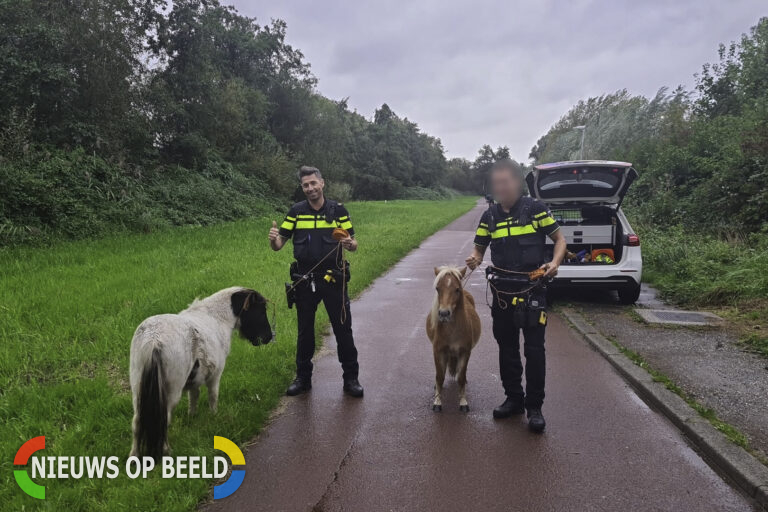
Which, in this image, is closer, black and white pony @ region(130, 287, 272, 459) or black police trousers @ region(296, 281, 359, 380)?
black and white pony @ region(130, 287, 272, 459)

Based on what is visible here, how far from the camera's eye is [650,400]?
14.9 feet

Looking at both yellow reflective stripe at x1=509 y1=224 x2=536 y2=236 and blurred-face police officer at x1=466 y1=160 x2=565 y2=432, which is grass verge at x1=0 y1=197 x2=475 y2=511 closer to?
blurred-face police officer at x1=466 y1=160 x2=565 y2=432

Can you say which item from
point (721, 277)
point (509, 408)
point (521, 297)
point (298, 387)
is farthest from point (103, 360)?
point (721, 277)

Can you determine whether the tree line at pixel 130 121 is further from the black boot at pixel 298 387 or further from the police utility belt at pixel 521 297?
the police utility belt at pixel 521 297

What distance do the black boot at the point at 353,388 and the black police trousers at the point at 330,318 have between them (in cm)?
4

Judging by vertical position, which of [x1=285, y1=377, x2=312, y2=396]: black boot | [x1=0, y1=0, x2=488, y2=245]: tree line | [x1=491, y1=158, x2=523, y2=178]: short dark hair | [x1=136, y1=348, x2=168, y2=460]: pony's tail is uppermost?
[x1=0, y1=0, x2=488, y2=245]: tree line

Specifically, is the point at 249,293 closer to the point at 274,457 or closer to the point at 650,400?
the point at 274,457

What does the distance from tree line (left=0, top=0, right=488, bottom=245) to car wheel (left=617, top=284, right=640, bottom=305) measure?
13212mm

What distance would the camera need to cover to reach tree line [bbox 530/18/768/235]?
1204 cm

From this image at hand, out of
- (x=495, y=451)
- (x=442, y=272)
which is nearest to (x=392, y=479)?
(x=495, y=451)

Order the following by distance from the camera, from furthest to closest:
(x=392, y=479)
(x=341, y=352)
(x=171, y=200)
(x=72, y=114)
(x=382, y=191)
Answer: (x=382, y=191), (x=171, y=200), (x=72, y=114), (x=341, y=352), (x=392, y=479)

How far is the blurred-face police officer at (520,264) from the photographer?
4.02 meters

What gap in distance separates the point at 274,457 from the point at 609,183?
7137 mm

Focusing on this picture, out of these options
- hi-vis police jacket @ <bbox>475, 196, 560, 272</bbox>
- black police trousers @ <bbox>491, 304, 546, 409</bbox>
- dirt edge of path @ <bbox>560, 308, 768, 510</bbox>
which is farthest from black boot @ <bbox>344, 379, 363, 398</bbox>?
dirt edge of path @ <bbox>560, 308, 768, 510</bbox>
